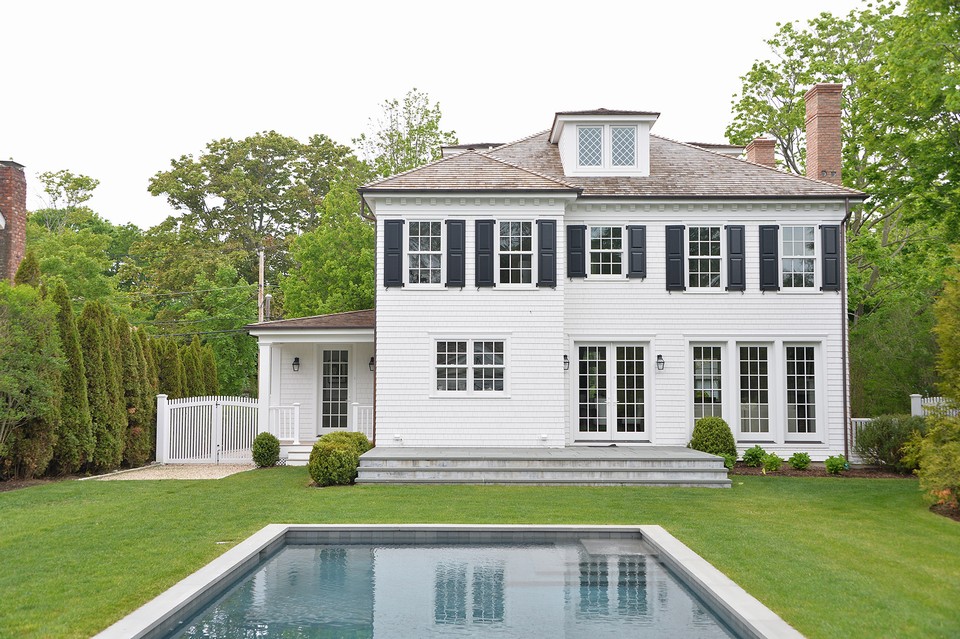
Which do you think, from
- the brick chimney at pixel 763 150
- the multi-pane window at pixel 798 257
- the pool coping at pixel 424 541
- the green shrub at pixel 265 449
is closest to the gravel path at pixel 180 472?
the green shrub at pixel 265 449

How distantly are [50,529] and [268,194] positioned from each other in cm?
3110

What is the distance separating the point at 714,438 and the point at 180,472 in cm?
1110

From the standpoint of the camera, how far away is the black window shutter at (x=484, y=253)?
16.6 meters

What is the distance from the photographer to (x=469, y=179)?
1680cm

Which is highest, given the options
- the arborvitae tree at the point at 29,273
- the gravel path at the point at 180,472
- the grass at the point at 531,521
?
the arborvitae tree at the point at 29,273

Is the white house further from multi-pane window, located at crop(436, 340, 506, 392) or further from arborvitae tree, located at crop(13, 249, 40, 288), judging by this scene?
arborvitae tree, located at crop(13, 249, 40, 288)

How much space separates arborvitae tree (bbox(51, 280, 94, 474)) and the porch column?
385cm

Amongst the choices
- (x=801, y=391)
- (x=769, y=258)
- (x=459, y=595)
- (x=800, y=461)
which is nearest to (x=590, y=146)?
(x=769, y=258)

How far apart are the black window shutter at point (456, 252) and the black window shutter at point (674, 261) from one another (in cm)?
447

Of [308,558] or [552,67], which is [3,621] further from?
[552,67]

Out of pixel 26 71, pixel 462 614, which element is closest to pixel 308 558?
pixel 462 614

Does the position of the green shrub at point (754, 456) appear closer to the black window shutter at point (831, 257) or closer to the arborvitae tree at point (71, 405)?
the black window shutter at point (831, 257)

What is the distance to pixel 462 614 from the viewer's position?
694 centimetres

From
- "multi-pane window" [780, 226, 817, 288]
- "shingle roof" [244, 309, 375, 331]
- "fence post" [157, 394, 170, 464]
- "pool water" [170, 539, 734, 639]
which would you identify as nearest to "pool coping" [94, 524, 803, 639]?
"pool water" [170, 539, 734, 639]
